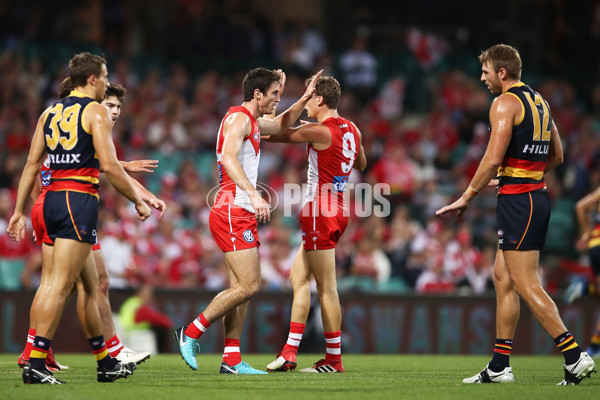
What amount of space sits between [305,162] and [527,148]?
10.6 meters

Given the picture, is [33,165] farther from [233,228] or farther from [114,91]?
[233,228]

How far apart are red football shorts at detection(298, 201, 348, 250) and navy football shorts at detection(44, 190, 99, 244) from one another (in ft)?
7.90

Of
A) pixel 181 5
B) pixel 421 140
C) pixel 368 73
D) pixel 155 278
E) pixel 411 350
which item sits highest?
pixel 181 5

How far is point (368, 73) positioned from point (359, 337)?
8172mm

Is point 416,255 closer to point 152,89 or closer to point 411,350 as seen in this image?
point 411,350

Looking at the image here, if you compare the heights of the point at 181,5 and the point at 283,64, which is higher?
the point at 181,5

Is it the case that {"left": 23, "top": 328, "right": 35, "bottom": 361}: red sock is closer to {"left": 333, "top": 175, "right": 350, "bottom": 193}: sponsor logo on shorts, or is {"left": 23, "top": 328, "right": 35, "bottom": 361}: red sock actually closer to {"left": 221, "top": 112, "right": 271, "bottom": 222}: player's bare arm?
{"left": 221, "top": 112, "right": 271, "bottom": 222}: player's bare arm

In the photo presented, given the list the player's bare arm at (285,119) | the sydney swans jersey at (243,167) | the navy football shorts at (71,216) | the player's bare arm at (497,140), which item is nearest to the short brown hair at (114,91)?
the sydney swans jersey at (243,167)

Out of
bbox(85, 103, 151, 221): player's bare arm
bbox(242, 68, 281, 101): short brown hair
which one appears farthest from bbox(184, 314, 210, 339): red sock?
bbox(242, 68, 281, 101): short brown hair

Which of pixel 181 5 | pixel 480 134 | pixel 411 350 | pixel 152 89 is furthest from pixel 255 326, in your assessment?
pixel 181 5

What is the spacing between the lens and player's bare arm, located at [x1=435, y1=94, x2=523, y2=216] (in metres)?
7.25

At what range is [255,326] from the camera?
1414cm

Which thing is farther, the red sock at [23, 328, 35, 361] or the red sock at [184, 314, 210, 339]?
the red sock at [23, 328, 35, 361]

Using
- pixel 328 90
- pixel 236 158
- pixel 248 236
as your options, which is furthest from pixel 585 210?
pixel 236 158
